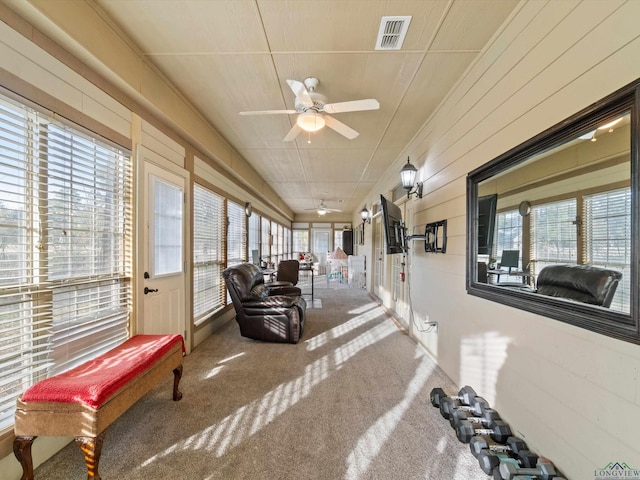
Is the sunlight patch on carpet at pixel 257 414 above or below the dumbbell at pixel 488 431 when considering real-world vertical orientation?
below

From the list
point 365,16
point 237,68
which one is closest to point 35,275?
point 237,68

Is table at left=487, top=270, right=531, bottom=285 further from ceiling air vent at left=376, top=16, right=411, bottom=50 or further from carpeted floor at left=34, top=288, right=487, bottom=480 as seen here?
ceiling air vent at left=376, top=16, right=411, bottom=50

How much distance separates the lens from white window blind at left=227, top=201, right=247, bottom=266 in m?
4.84

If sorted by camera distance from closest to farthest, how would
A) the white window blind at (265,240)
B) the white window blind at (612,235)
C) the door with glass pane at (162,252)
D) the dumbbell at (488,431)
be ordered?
1. the white window blind at (612,235)
2. the dumbbell at (488,431)
3. the door with glass pane at (162,252)
4. the white window blind at (265,240)

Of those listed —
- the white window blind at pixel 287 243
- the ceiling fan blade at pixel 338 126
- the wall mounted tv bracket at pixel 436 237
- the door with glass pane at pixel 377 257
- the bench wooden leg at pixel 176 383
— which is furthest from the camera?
the white window blind at pixel 287 243

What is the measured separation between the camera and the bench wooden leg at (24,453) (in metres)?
1.39

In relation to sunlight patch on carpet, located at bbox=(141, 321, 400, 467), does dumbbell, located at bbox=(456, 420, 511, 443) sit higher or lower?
higher

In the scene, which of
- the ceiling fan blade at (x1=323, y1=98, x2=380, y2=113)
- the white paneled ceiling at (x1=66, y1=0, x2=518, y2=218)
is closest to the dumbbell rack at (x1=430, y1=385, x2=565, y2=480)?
the ceiling fan blade at (x1=323, y1=98, x2=380, y2=113)

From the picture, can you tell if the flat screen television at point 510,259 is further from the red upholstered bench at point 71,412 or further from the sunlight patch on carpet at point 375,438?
the red upholstered bench at point 71,412

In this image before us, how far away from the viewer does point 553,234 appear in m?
1.48

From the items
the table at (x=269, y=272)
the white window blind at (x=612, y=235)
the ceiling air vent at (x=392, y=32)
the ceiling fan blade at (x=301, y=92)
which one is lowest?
the table at (x=269, y=272)

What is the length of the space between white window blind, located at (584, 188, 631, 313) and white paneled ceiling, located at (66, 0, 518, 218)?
148cm

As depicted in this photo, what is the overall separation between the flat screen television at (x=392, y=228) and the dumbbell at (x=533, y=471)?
2.05 metres

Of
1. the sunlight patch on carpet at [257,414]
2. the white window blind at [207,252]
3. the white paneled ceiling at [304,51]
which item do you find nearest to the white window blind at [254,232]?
the white window blind at [207,252]
